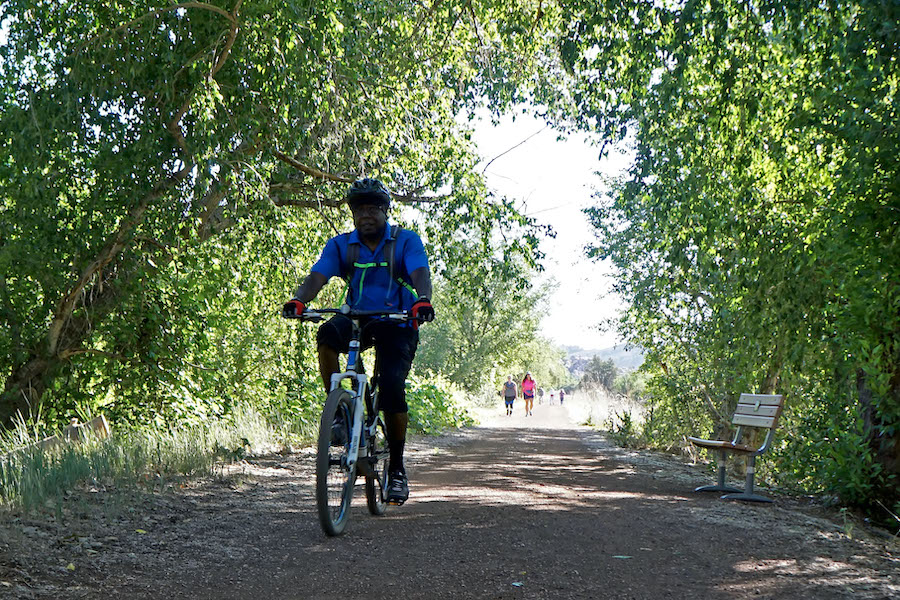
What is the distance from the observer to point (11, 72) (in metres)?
8.41

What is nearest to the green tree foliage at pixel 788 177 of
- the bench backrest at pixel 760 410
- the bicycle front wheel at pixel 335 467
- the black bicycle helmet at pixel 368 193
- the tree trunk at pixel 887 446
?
the tree trunk at pixel 887 446

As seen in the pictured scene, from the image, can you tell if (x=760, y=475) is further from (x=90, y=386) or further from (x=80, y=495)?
(x=90, y=386)

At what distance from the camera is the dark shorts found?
17.4 ft

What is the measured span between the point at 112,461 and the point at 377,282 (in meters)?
3.08

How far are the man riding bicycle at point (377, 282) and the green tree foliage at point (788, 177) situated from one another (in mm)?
2784

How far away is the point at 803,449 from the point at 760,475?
3202 millimetres

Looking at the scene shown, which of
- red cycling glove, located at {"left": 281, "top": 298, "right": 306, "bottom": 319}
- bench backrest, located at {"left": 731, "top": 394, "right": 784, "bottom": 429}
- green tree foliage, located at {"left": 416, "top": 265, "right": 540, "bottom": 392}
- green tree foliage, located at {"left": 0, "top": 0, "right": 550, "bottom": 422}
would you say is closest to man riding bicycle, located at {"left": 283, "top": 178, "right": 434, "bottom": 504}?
red cycling glove, located at {"left": 281, "top": 298, "right": 306, "bottom": 319}

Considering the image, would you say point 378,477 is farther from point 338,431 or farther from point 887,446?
point 887,446

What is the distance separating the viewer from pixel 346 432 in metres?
4.96

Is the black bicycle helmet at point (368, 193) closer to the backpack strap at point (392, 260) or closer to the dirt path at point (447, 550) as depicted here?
the backpack strap at point (392, 260)

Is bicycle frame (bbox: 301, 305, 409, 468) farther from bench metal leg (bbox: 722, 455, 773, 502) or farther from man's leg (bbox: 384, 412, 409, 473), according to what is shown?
bench metal leg (bbox: 722, 455, 773, 502)

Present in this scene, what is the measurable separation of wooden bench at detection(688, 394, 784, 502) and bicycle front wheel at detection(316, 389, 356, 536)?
424 cm

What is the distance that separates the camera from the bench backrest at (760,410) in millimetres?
7898

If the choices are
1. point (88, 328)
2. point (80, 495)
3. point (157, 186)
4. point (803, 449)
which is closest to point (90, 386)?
point (88, 328)
